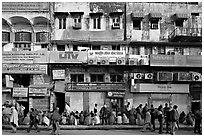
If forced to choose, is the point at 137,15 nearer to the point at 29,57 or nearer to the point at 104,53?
the point at 104,53

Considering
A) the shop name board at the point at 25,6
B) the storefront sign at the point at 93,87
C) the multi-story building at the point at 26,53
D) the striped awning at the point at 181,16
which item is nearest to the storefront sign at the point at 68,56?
the multi-story building at the point at 26,53

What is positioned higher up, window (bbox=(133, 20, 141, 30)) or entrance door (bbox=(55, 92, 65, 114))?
window (bbox=(133, 20, 141, 30))

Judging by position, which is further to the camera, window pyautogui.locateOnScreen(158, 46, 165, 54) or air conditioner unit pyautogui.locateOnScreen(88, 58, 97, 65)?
window pyautogui.locateOnScreen(158, 46, 165, 54)

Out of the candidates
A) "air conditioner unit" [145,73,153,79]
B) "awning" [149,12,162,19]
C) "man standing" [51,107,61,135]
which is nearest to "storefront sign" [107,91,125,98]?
"air conditioner unit" [145,73,153,79]

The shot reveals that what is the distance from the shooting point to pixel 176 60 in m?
21.5

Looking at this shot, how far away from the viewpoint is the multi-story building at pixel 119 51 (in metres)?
21.4

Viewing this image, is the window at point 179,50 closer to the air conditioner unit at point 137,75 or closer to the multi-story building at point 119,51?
the multi-story building at point 119,51

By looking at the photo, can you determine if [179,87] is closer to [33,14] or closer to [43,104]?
[43,104]

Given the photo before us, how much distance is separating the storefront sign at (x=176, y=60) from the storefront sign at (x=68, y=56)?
4.65m

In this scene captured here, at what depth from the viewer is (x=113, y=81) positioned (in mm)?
22266

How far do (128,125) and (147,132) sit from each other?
6.04ft

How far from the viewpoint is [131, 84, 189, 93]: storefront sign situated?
70.6 ft

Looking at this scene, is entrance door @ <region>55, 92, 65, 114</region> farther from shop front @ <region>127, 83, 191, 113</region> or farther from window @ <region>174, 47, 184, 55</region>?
window @ <region>174, 47, 184, 55</region>

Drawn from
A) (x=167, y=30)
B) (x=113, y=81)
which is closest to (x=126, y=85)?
(x=113, y=81)
